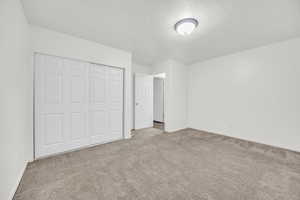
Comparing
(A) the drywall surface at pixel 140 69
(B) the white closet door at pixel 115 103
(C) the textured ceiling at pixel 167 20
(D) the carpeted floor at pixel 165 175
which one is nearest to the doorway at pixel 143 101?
(A) the drywall surface at pixel 140 69

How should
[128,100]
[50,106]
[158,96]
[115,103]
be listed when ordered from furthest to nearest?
[158,96]
[128,100]
[115,103]
[50,106]

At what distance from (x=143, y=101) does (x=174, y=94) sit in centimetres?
121

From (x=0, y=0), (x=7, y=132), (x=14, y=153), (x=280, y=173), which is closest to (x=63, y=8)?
(x=0, y=0)

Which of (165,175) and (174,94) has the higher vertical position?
(174,94)

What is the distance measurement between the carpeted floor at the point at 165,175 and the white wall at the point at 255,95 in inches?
23.0

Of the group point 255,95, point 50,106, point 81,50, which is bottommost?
point 50,106

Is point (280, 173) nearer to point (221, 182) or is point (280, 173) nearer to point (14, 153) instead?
point (221, 182)

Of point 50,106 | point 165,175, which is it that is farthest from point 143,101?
A: point 165,175

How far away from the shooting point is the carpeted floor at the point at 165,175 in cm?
137

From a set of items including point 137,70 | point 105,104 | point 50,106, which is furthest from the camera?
point 137,70

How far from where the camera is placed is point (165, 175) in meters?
1.70

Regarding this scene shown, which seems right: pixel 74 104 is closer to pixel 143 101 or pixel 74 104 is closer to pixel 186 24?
pixel 143 101

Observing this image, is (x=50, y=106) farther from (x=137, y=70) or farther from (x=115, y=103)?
(x=137, y=70)

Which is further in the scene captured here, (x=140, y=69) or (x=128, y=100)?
(x=140, y=69)
